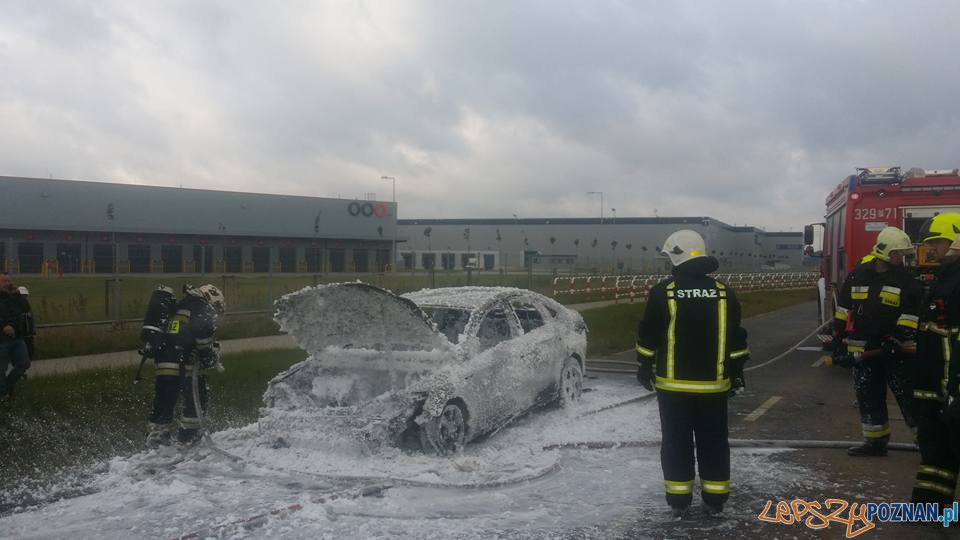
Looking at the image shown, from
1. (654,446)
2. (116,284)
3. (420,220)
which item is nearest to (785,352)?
(654,446)

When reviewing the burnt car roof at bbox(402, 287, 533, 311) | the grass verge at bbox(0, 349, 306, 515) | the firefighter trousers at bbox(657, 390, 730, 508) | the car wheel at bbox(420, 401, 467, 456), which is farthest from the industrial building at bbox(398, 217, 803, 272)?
the firefighter trousers at bbox(657, 390, 730, 508)

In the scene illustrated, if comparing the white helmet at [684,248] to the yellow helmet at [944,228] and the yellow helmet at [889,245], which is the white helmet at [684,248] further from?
the yellow helmet at [889,245]

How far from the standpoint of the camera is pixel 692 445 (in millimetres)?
5609

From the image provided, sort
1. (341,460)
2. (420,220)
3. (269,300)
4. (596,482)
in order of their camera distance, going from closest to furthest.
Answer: (596,482) → (341,460) → (269,300) → (420,220)

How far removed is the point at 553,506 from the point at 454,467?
123cm

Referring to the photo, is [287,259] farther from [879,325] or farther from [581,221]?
[581,221]

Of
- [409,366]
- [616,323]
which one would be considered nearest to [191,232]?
[616,323]

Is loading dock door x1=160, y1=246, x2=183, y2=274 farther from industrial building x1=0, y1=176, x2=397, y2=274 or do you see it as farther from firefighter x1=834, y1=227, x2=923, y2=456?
firefighter x1=834, y1=227, x2=923, y2=456

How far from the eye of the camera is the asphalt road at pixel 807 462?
17.7ft

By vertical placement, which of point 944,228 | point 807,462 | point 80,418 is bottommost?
point 807,462

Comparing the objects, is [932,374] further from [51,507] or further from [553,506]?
[51,507]

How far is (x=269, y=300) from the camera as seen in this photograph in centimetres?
1881

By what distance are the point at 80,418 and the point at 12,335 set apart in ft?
4.76

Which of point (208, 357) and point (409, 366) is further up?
point (208, 357)
